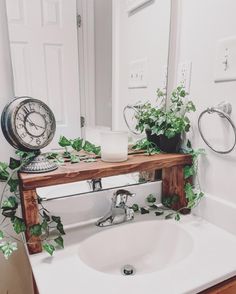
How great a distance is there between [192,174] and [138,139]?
0.92 ft

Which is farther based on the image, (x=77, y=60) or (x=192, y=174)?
(x=192, y=174)

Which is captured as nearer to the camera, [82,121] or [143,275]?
[143,275]

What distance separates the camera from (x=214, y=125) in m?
0.94

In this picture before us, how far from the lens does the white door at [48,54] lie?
811mm

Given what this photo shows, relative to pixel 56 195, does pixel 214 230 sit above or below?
below

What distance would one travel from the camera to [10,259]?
2.96 ft

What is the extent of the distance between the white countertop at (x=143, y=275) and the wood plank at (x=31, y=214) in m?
0.03

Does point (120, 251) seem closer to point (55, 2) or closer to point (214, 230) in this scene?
point (214, 230)

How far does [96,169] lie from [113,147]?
124mm

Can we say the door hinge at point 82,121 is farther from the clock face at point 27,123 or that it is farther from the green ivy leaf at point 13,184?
the green ivy leaf at point 13,184

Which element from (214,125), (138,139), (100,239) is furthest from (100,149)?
(214,125)

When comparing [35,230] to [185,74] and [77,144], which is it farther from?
[185,74]

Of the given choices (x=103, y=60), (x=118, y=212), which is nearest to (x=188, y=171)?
(x=118, y=212)

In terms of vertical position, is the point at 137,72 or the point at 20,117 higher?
the point at 137,72
